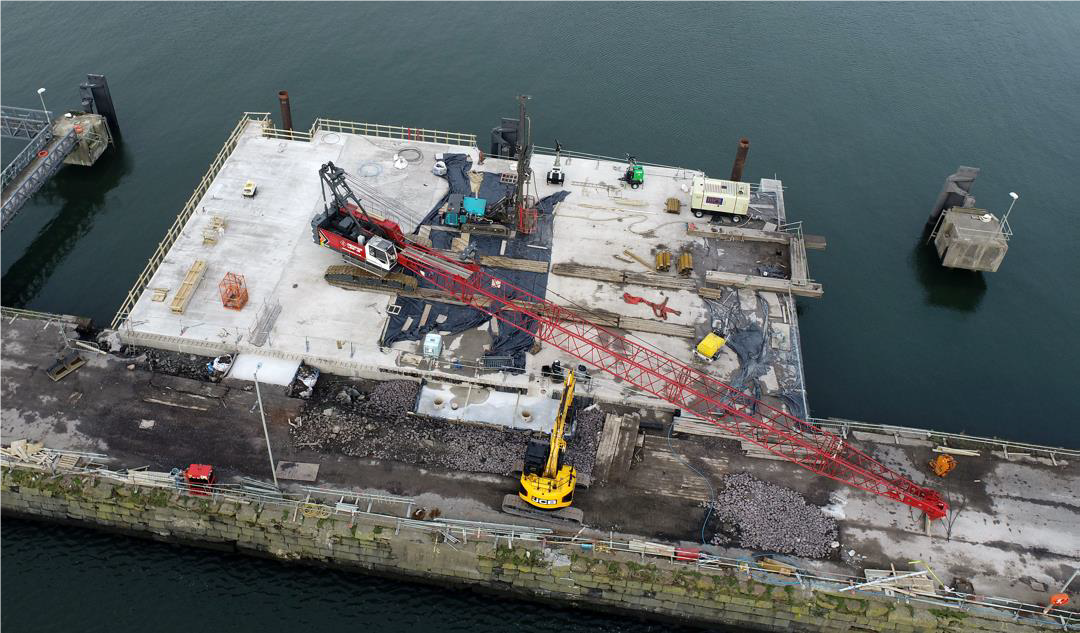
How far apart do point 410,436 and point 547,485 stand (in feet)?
37.0

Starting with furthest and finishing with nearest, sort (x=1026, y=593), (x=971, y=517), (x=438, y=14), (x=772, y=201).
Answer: (x=438, y=14), (x=772, y=201), (x=971, y=517), (x=1026, y=593)

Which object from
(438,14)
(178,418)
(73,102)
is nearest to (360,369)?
(178,418)

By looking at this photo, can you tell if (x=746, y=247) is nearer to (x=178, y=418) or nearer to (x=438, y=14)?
(x=178, y=418)

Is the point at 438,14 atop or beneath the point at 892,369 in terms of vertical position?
atop

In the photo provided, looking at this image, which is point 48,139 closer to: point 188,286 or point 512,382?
point 188,286

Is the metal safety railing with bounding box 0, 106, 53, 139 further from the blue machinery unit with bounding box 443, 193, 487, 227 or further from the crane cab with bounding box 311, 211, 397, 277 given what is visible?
the blue machinery unit with bounding box 443, 193, 487, 227

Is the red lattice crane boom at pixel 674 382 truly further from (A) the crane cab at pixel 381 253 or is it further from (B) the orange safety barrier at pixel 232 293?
(B) the orange safety barrier at pixel 232 293

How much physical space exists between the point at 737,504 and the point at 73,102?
84.5 metres

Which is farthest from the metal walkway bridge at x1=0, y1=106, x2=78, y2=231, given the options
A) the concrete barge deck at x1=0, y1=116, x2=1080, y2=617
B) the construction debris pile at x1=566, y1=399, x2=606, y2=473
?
the construction debris pile at x1=566, y1=399, x2=606, y2=473

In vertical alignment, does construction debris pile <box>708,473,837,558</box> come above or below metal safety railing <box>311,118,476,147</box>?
below

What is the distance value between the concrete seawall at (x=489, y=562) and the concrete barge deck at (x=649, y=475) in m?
2.04

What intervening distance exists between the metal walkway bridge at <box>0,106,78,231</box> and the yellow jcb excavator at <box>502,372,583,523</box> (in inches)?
2085

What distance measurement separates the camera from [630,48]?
4350 inches

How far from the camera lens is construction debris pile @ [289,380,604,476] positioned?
197ft
